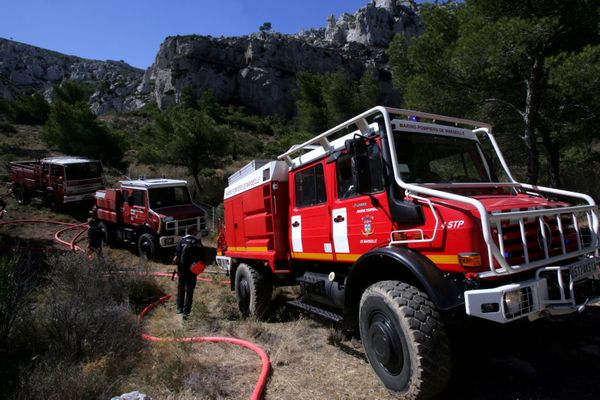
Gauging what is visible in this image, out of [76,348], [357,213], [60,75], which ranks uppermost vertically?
[60,75]

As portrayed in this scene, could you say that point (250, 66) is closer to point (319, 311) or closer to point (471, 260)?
point (319, 311)

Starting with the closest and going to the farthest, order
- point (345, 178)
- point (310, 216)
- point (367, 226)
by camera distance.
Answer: point (367, 226) → point (345, 178) → point (310, 216)

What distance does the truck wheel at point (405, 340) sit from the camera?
9.82ft

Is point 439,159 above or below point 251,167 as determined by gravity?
below

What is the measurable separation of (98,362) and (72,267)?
3.86m

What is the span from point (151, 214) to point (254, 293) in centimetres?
766

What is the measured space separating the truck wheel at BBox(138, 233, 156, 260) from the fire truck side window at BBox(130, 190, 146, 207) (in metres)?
1.11

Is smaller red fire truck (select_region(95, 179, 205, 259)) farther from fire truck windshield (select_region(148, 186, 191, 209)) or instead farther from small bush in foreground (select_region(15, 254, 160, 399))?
small bush in foreground (select_region(15, 254, 160, 399))

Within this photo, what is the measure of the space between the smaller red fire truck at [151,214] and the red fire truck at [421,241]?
7540 mm

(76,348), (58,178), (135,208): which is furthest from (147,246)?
(76,348)

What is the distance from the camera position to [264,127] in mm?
53969

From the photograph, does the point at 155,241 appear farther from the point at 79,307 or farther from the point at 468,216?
the point at 468,216

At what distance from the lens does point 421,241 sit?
332 cm

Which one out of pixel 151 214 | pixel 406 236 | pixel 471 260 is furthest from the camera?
pixel 151 214
